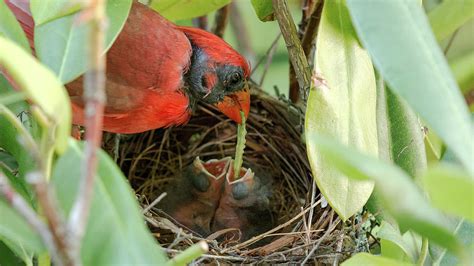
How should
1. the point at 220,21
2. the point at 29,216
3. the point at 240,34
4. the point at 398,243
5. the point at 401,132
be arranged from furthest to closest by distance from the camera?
the point at 240,34 → the point at 220,21 → the point at 401,132 → the point at 398,243 → the point at 29,216

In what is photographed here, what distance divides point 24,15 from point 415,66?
39.4 inches

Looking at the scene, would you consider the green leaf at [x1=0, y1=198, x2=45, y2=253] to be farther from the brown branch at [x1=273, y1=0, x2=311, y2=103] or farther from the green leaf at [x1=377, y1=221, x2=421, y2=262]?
the brown branch at [x1=273, y1=0, x2=311, y2=103]

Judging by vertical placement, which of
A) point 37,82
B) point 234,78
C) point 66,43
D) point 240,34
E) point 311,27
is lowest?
point 240,34

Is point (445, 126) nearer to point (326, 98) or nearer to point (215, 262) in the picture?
point (326, 98)

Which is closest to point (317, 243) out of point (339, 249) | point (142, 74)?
point (339, 249)

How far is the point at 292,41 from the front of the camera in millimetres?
1578

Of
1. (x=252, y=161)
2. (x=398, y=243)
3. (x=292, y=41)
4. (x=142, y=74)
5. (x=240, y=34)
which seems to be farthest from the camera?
(x=240, y=34)

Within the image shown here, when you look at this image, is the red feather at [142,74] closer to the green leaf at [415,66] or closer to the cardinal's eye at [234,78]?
the cardinal's eye at [234,78]

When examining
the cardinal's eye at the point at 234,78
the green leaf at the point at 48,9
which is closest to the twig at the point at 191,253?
the green leaf at the point at 48,9

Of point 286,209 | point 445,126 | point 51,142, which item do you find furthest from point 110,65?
point 445,126

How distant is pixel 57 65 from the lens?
3.49 ft

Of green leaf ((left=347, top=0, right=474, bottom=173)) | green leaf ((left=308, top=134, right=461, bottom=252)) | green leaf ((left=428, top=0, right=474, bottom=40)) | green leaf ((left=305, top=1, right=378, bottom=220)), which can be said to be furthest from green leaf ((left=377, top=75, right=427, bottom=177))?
green leaf ((left=308, top=134, right=461, bottom=252))

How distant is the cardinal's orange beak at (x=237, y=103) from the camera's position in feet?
7.07

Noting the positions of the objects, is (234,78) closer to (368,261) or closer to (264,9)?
(264,9)
